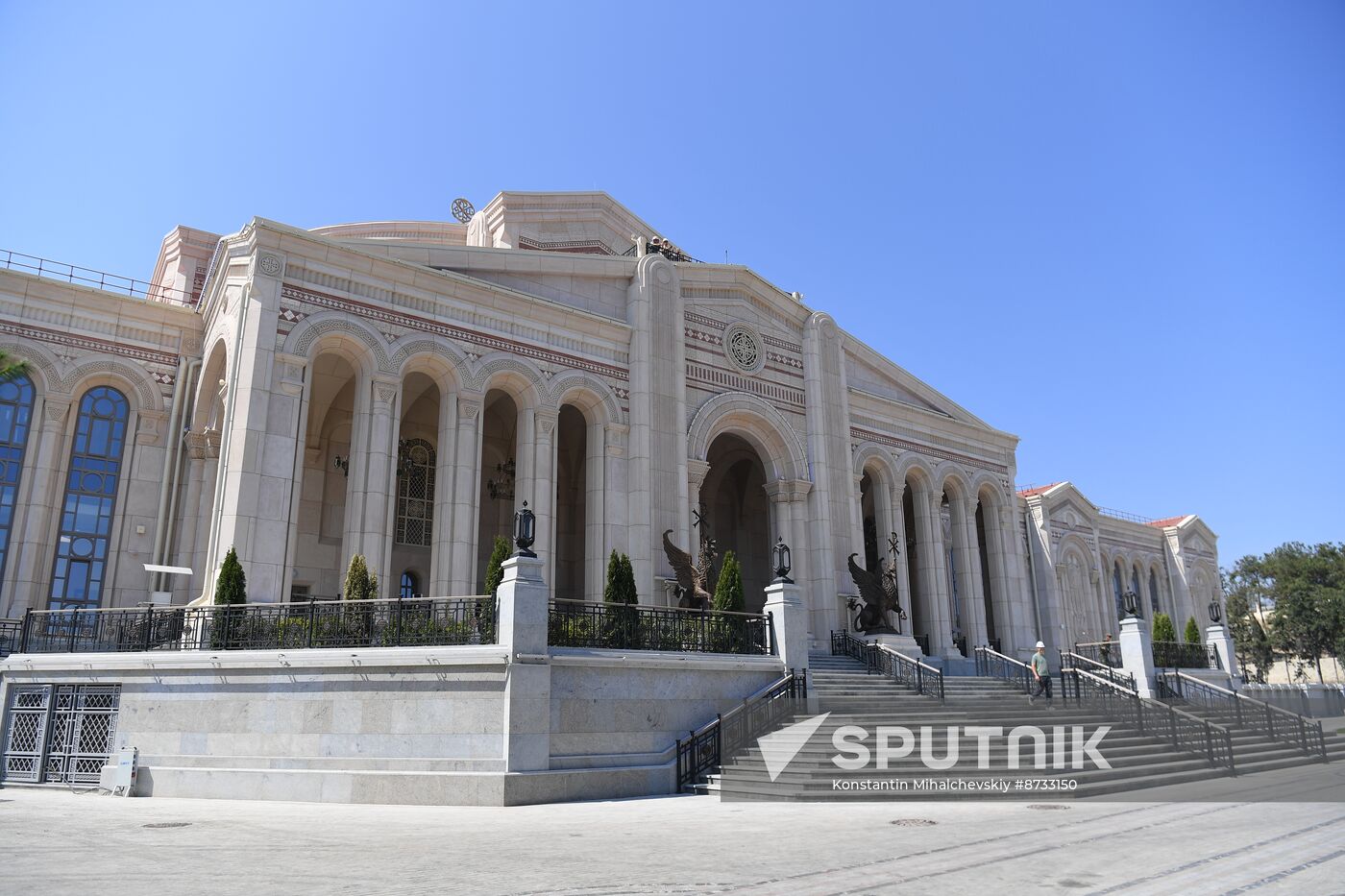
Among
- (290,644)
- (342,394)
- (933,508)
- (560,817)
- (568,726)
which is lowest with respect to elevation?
(560,817)

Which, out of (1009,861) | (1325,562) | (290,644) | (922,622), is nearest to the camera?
(1009,861)

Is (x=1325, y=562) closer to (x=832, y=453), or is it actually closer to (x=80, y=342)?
(x=832, y=453)

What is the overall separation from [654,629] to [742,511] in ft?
A: 54.7

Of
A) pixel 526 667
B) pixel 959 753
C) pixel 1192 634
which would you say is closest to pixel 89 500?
pixel 526 667

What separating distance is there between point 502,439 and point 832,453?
35.3 ft

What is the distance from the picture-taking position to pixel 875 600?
89.2 feet

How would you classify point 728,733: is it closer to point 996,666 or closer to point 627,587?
point 627,587

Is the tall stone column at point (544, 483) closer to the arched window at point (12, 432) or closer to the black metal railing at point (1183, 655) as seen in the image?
the arched window at point (12, 432)

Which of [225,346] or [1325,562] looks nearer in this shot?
[225,346]

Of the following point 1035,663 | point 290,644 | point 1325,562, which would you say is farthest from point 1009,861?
point 1325,562

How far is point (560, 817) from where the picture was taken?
12469mm

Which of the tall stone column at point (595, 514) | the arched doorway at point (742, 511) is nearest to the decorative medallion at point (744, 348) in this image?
the arched doorway at point (742, 511)

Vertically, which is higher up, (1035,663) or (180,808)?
(1035,663)

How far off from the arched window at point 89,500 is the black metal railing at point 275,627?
508 centimetres
